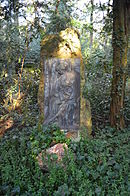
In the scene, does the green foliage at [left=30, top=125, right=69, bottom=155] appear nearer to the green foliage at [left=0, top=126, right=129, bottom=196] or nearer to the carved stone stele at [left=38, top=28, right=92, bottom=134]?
the green foliage at [left=0, top=126, right=129, bottom=196]

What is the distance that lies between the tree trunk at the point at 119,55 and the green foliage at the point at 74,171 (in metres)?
0.60

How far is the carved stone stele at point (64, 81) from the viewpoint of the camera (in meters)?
3.82

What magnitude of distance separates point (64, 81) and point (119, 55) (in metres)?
1.31

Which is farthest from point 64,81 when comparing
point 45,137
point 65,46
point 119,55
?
point 119,55

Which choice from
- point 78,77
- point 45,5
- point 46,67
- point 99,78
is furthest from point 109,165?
point 45,5

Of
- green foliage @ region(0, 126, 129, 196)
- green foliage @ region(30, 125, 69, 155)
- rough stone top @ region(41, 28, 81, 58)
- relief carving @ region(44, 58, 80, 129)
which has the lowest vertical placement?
green foliage @ region(0, 126, 129, 196)

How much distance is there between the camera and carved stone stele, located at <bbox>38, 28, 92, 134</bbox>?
12.5 feet

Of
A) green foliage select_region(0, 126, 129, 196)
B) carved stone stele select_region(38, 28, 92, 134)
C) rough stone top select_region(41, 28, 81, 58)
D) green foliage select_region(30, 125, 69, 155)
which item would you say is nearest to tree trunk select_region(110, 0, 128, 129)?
green foliage select_region(0, 126, 129, 196)

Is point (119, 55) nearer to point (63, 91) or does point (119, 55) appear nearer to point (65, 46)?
point (65, 46)

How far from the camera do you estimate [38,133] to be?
3.65 metres

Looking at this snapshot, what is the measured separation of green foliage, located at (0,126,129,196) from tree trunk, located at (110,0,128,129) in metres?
0.60

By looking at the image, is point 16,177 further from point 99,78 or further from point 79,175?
point 99,78

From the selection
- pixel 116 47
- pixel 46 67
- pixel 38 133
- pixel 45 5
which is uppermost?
pixel 45 5

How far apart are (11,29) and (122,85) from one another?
338 centimetres
